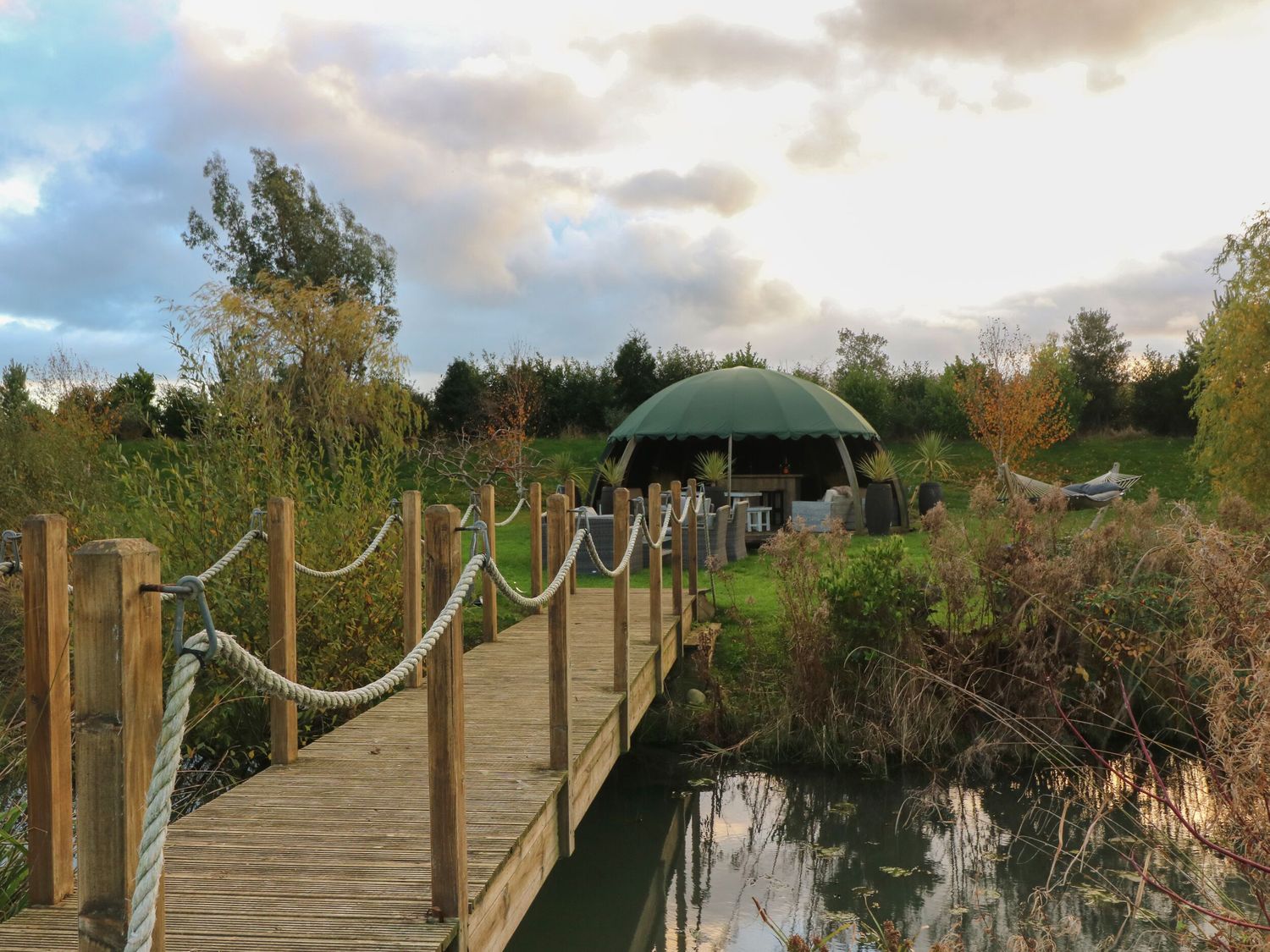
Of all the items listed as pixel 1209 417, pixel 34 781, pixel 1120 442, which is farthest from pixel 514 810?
pixel 1120 442

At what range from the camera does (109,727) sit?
176 centimetres

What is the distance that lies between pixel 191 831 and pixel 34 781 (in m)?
0.76

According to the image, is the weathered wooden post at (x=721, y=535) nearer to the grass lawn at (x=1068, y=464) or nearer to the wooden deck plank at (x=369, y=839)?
the grass lawn at (x=1068, y=464)

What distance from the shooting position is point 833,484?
24.5 m

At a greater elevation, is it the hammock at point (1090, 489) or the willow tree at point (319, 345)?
the willow tree at point (319, 345)

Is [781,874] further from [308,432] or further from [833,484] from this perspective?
[308,432]

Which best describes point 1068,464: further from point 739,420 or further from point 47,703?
point 47,703

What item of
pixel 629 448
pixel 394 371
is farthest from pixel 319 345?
pixel 629 448

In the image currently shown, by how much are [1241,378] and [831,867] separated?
43.0 feet

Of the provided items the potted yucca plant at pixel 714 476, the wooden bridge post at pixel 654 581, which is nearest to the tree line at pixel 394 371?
the potted yucca plant at pixel 714 476

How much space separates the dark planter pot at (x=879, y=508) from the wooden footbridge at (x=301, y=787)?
12802mm

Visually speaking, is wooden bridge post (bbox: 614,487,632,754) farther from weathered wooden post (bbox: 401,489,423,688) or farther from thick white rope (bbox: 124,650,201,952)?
thick white rope (bbox: 124,650,201,952)

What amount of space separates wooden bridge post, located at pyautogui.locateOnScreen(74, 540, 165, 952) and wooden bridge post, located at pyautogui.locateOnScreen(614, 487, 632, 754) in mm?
4060

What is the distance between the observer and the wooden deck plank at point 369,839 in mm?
3127
